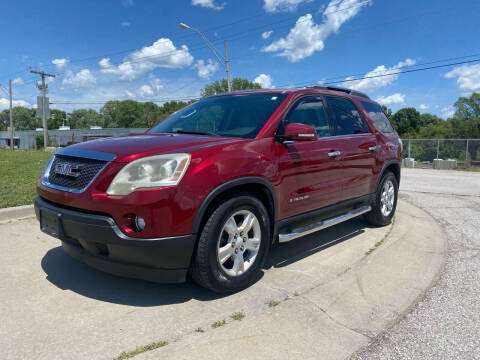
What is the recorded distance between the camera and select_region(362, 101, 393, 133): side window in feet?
17.5

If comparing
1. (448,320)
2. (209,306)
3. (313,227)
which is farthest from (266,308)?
(448,320)

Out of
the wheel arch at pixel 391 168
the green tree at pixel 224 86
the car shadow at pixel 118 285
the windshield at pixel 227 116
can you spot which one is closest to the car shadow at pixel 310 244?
the car shadow at pixel 118 285

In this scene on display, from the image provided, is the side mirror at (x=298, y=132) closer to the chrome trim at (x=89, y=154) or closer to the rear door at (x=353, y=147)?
Result: the rear door at (x=353, y=147)

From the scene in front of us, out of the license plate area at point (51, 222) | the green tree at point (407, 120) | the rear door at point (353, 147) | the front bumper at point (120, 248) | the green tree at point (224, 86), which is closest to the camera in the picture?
the front bumper at point (120, 248)

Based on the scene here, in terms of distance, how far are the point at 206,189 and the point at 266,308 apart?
1060mm

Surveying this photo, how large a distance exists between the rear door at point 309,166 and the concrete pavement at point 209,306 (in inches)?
26.4

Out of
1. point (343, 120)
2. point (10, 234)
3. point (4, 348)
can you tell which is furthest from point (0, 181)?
point (343, 120)

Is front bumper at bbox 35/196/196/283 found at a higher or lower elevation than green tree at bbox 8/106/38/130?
lower

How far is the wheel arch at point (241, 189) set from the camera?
Result: 2721mm

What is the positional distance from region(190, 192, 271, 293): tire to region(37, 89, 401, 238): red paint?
20cm

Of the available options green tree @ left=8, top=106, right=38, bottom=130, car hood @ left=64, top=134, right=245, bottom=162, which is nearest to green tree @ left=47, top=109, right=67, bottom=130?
green tree @ left=8, top=106, right=38, bottom=130

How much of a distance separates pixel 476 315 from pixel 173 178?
8.47 feet

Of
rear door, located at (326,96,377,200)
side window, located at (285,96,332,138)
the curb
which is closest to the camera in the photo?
side window, located at (285,96,332,138)

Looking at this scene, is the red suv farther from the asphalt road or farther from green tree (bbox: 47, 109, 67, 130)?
green tree (bbox: 47, 109, 67, 130)
